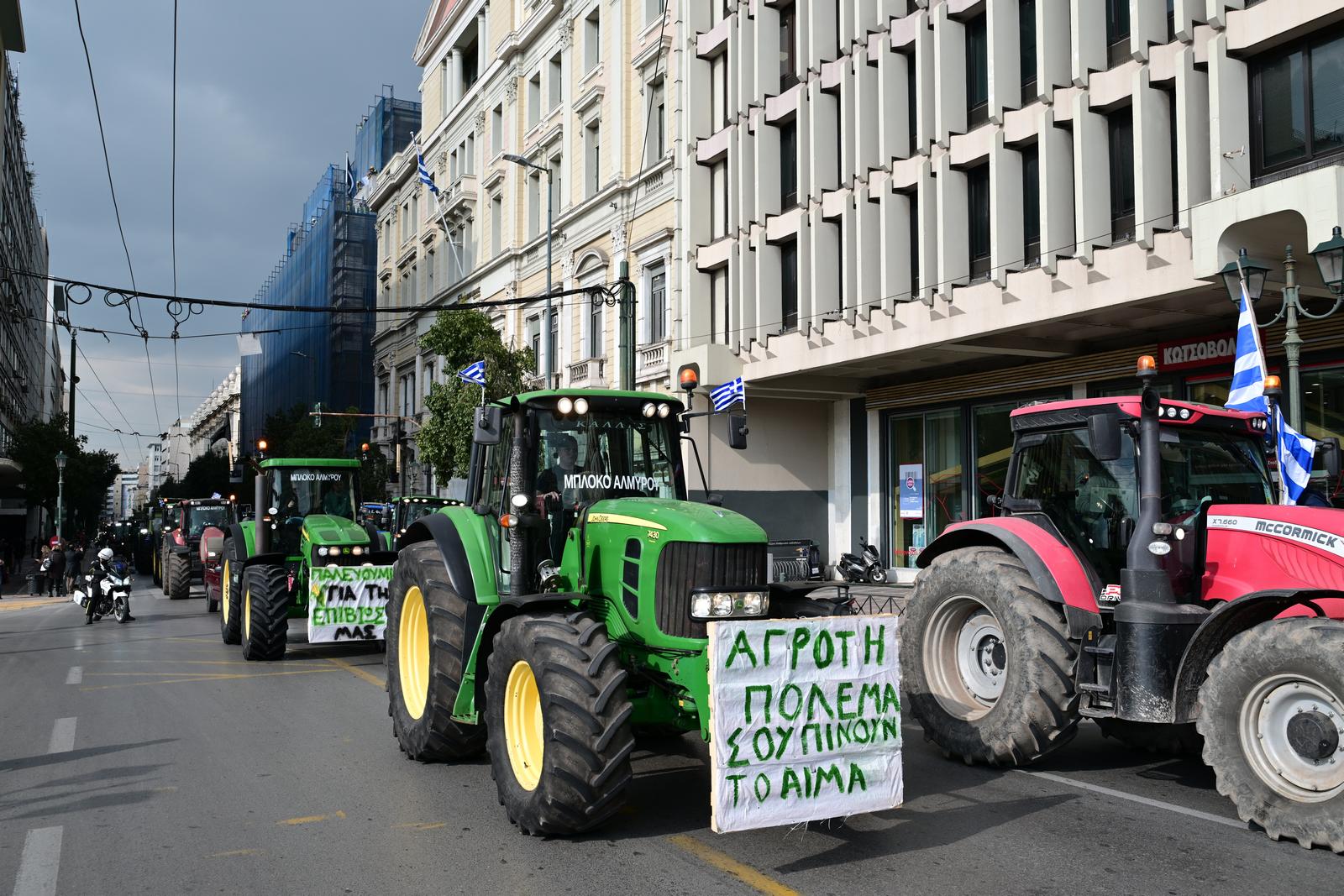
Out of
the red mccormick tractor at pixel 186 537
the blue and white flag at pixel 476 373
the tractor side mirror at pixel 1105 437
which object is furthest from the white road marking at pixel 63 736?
the red mccormick tractor at pixel 186 537

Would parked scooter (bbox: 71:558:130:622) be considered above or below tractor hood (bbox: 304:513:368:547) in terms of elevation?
below

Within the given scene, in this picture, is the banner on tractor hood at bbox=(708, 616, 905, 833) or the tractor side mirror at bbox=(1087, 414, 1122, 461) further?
the tractor side mirror at bbox=(1087, 414, 1122, 461)

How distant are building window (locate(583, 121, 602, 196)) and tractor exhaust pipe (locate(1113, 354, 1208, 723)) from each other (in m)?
27.1

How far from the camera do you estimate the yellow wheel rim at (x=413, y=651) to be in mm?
7980

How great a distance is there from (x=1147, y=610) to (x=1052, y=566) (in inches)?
34.6

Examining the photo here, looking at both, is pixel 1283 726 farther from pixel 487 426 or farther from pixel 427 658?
pixel 427 658

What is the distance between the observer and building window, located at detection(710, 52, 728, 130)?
86.1 feet

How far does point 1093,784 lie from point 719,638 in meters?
3.27

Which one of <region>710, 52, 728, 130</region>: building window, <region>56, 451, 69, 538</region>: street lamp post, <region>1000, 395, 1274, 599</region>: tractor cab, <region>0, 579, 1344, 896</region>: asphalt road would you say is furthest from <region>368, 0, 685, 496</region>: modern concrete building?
<region>1000, 395, 1274, 599</region>: tractor cab

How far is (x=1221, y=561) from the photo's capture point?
20.9ft

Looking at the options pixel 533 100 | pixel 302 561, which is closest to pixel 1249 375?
pixel 302 561

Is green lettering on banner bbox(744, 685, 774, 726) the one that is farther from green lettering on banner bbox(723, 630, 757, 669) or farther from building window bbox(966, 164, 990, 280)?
building window bbox(966, 164, 990, 280)

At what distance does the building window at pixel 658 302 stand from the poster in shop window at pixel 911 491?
787 cm

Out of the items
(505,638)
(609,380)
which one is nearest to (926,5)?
(609,380)
